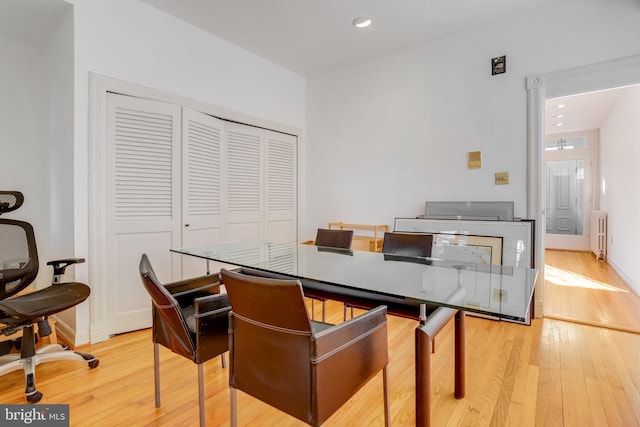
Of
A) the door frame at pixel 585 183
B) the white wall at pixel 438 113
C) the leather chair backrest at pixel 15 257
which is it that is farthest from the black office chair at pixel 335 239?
the door frame at pixel 585 183

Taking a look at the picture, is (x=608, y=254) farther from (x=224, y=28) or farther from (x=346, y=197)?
(x=224, y=28)

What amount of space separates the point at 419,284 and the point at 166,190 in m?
2.47

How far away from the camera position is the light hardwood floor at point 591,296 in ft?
9.80

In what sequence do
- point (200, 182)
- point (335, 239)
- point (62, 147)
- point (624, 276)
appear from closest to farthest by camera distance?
point (62, 147) < point (335, 239) < point (200, 182) < point (624, 276)

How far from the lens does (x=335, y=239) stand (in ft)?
9.80

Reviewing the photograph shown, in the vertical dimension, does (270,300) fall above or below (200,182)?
below

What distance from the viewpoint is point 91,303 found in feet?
8.52

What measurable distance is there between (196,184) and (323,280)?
2209 mm

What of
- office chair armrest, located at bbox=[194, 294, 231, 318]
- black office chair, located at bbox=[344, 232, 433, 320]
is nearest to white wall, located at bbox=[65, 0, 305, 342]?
office chair armrest, located at bbox=[194, 294, 231, 318]

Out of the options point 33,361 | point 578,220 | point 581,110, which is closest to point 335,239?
point 33,361

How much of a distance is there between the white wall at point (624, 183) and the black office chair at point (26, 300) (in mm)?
5538

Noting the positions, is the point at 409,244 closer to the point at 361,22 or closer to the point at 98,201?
the point at 361,22

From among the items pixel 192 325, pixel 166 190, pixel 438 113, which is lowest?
pixel 192 325

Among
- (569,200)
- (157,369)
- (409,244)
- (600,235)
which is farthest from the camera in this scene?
(569,200)
